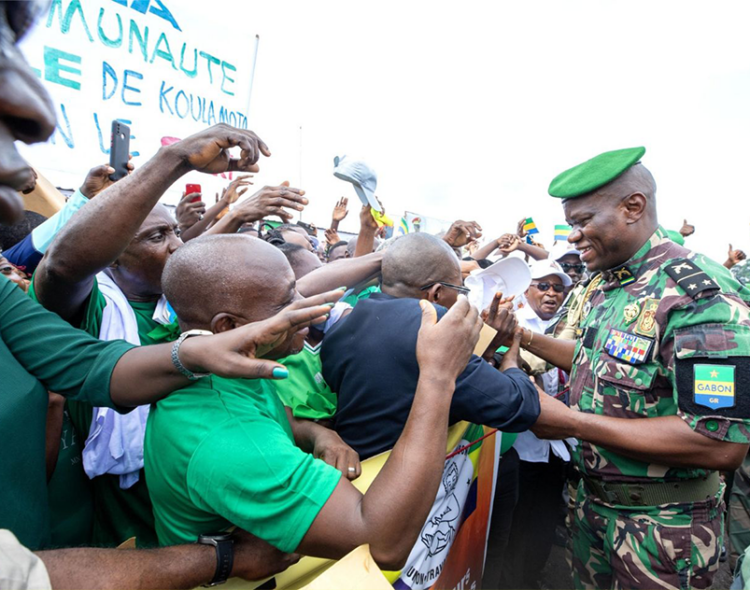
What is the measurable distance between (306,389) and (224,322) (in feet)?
2.57

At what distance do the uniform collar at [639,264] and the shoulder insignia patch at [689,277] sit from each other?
0.42 feet

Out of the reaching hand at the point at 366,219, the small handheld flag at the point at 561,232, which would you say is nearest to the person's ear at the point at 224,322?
the reaching hand at the point at 366,219

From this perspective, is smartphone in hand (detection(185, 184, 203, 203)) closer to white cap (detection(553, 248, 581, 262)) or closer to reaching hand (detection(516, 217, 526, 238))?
white cap (detection(553, 248, 581, 262))

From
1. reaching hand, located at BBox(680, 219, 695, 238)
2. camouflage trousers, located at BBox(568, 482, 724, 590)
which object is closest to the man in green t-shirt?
camouflage trousers, located at BBox(568, 482, 724, 590)

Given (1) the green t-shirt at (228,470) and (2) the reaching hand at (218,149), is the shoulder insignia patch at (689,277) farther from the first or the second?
(2) the reaching hand at (218,149)

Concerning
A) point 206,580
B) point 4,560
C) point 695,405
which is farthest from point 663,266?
point 4,560

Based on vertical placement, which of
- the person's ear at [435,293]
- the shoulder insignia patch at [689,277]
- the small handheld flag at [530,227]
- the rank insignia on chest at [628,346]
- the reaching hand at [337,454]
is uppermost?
the small handheld flag at [530,227]

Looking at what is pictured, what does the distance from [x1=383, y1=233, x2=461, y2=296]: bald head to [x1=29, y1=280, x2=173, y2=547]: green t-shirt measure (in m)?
1.35

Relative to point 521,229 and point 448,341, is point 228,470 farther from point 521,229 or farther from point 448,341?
point 521,229

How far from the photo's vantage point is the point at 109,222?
4.99 ft

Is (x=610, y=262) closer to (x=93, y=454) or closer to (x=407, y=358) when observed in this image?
→ (x=407, y=358)

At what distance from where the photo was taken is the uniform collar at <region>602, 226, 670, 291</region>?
227cm

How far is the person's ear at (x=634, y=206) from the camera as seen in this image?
2.22m

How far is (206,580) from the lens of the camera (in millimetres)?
1245
